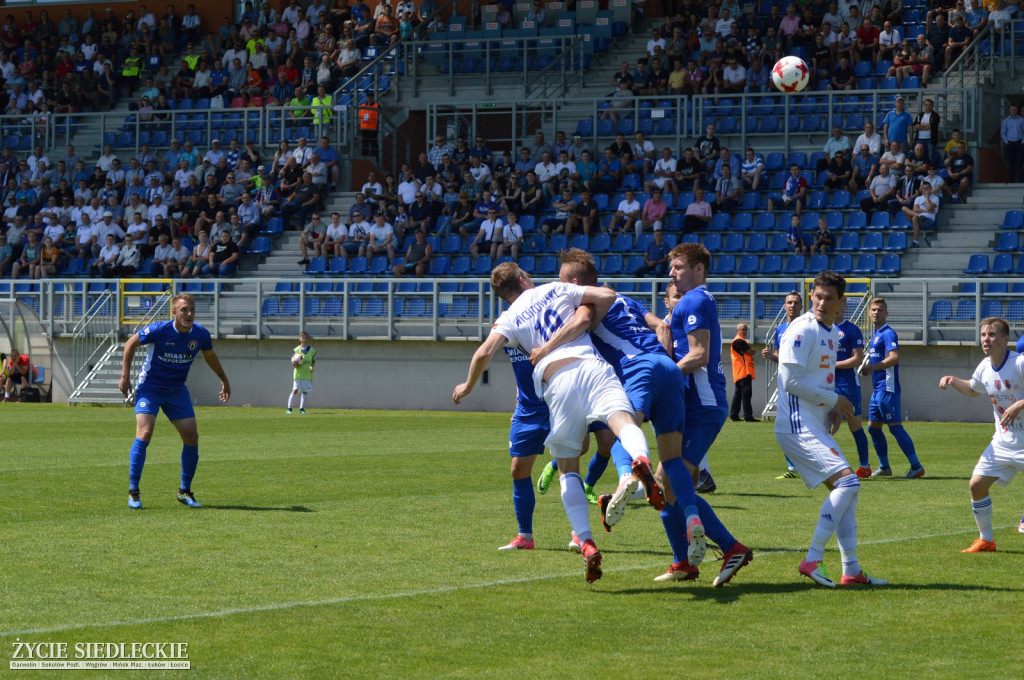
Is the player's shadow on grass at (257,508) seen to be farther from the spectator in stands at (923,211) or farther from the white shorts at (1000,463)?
the spectator in stands at (923,211)

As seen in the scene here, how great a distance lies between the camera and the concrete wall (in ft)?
98.3

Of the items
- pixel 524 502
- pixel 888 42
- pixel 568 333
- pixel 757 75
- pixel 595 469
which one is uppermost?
pixel 888 42

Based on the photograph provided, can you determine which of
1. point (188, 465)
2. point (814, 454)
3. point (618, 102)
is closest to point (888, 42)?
point (618, 102)

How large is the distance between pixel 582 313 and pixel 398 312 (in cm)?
2239

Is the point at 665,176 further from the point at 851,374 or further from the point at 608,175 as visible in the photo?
the point at 851,374

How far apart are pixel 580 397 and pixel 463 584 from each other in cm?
134

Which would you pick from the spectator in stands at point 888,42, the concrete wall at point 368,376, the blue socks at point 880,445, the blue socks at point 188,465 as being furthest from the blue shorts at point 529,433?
the spectator in stands at point 888,42

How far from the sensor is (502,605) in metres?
7.87

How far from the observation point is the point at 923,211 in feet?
93.3

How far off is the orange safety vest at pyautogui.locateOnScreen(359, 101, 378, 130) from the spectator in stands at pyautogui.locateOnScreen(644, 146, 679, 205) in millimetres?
8874

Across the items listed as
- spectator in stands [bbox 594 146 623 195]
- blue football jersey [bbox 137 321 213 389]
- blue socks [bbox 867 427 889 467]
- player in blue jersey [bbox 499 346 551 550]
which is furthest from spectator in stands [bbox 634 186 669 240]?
player in blue jersey [bbox 499 346 551 550]

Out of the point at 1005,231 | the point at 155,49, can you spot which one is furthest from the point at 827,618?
the point at 155,49

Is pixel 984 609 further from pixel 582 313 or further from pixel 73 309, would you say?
pixel 73 309

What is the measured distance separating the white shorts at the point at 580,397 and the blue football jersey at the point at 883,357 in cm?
866
